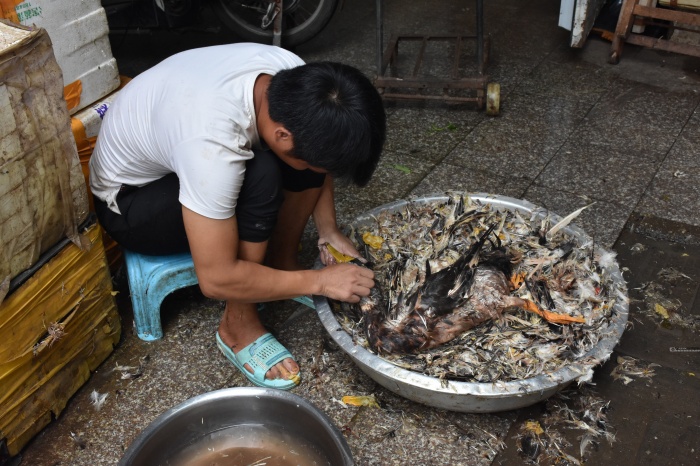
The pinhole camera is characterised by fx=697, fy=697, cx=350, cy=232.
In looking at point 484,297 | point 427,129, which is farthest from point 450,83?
point 484,297

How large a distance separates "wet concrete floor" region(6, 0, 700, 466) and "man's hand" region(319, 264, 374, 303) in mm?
389

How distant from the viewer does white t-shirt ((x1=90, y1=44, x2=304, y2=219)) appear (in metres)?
2.22

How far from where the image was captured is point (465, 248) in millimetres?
→ 2928

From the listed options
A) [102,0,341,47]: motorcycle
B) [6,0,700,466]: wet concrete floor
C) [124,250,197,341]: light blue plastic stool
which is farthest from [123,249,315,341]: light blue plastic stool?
[102,0,341,47]: motorcycle

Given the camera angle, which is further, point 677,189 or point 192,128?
point 677,189

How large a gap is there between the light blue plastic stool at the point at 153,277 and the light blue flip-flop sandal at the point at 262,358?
1.07ft

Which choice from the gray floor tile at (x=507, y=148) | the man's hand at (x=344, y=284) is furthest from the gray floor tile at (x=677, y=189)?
the man's hand at (x=344, y=284)

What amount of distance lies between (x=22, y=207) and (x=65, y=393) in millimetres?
819

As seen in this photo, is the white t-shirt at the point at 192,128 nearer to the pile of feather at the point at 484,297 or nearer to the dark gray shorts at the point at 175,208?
the dark gray shorts at the point at 175,208

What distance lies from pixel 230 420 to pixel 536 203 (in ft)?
6.81

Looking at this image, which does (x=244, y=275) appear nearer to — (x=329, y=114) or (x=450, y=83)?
(x=329, y=114)

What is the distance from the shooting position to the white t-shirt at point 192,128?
87.4 inches

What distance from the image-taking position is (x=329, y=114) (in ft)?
6.87

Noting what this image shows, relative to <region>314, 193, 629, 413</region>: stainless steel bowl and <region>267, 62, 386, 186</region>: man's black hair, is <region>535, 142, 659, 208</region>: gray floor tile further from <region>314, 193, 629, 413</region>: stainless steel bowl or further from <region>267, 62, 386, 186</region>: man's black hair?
<region>267, 62, 386, 186</region>: man's black hair
